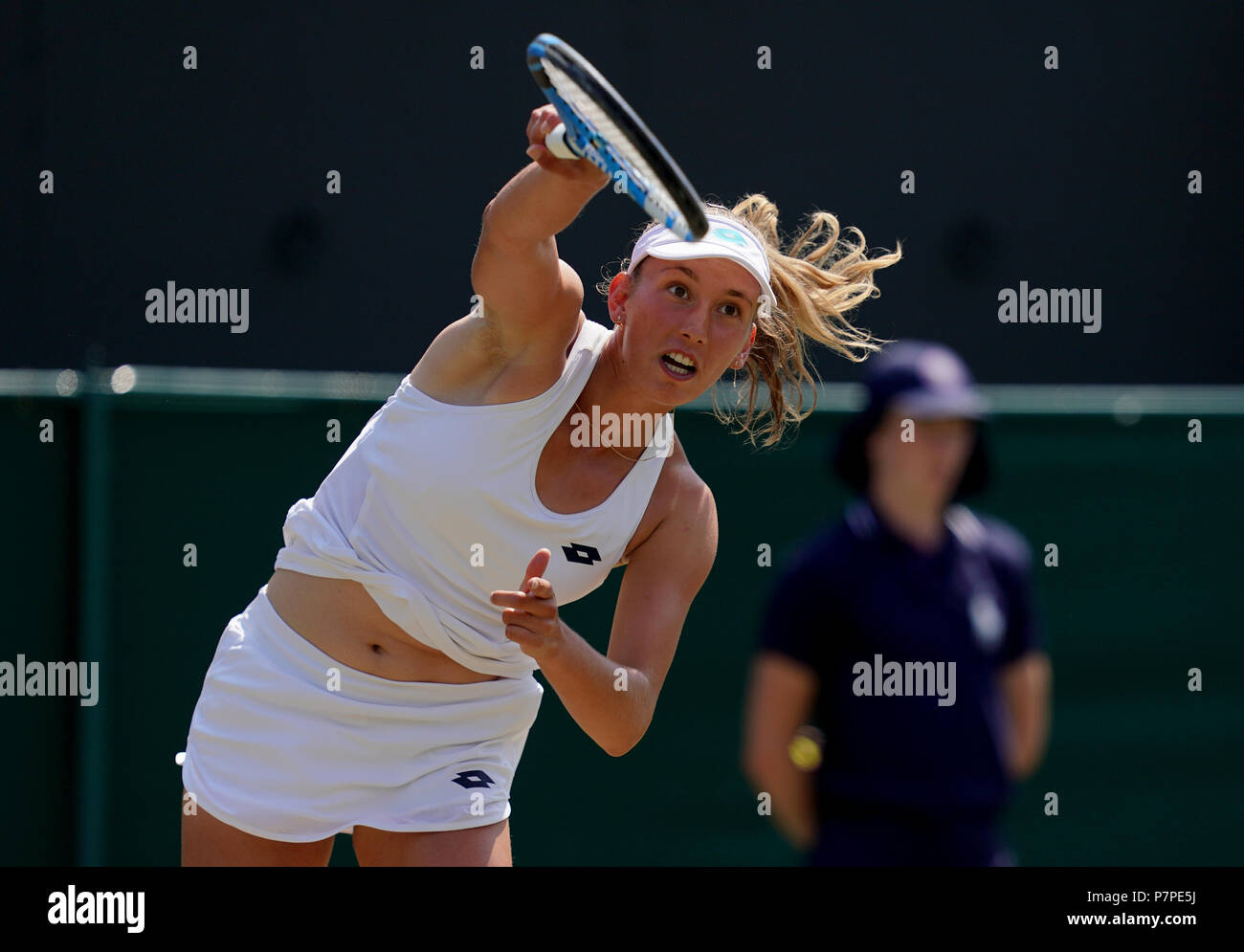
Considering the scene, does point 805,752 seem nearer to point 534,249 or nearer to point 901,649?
point 901,649

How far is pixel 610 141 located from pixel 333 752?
128cm

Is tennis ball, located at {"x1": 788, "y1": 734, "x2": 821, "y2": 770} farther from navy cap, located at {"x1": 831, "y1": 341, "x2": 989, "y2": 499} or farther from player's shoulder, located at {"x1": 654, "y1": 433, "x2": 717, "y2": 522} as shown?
player's shoulder, located at {"x1": 654, "y1": 433, "x2": 717, "y2": 522}

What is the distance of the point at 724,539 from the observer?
4496 millimetres

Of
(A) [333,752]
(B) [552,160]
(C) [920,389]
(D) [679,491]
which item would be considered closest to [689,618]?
(D) [679,491]

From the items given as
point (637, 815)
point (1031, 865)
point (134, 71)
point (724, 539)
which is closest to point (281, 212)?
point (134, 71)

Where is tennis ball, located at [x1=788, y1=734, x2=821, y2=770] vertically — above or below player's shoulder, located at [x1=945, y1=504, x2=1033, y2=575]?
below

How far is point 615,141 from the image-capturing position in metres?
2.23

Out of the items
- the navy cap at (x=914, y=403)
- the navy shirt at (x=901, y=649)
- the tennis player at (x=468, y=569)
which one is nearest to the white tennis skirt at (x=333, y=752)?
the tennis player at (x=468, y=569)

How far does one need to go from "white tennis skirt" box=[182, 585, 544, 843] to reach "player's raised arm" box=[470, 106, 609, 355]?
704 millimetres

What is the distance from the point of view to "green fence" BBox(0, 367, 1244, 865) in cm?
411

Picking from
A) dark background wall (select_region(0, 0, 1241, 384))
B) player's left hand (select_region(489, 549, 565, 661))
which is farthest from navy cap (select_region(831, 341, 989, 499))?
dark background wall (select_region(0, 0, 1241, 384))

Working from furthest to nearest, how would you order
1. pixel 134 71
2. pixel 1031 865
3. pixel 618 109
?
pixel 134 71, pixel 1031 865, pixel 618 109

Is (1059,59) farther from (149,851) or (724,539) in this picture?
(149,851)

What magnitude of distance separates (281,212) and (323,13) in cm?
88
